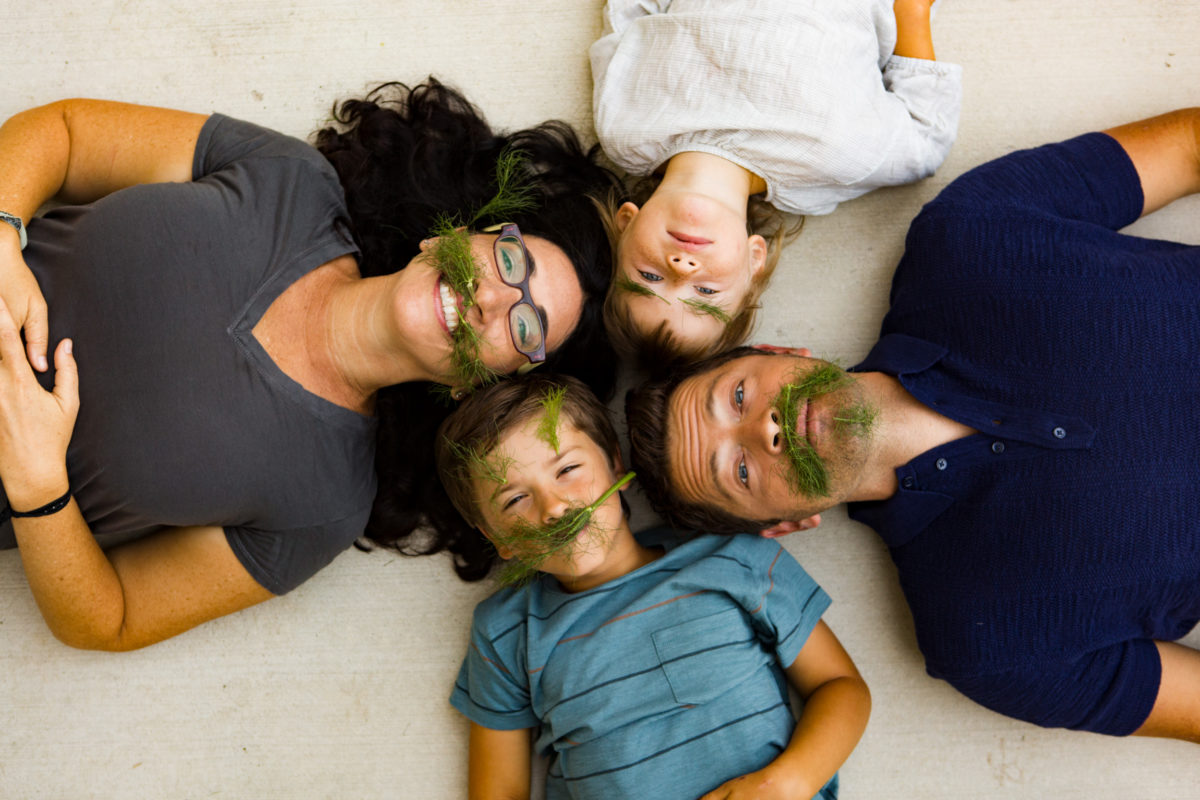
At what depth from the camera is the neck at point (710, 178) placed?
5.92 feet

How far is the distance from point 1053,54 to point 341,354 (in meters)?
2.08

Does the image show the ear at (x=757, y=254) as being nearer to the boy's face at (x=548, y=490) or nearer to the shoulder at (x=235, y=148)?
the boy's face at (x=548, y=490)

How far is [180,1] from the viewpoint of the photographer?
2.13m

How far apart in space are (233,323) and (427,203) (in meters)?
0.58

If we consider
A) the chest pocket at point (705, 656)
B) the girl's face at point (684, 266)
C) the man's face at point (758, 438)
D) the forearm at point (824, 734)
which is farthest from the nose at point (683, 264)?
the forearm at point (824, 734)

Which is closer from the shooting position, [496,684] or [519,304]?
[519,304]

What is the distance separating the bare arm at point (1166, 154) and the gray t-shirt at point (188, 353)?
6.64 feet

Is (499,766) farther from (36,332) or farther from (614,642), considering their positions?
(36,332)

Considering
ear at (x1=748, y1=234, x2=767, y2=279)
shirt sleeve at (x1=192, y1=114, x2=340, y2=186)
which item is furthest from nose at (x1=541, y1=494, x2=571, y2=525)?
shirt sleeve at (x1=192, y1=114, x2=340, y2=186)

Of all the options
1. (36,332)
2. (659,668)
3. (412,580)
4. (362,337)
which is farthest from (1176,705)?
(36,332)

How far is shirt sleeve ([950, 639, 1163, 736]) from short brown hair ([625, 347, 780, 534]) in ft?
2.21

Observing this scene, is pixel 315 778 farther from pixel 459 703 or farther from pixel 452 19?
pixel 452 19

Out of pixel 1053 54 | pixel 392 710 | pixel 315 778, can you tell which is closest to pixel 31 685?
pixel 315 778

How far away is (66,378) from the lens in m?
1.59
